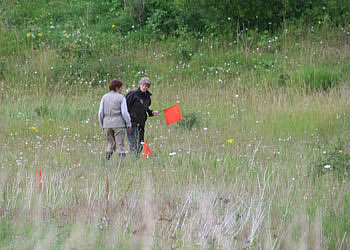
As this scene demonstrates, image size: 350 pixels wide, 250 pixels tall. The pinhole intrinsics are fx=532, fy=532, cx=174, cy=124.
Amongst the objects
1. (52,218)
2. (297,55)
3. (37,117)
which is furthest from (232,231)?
(297,55)

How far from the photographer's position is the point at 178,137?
912cm

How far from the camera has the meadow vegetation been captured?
443 centimetres

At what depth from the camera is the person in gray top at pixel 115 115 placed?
7.71 metres

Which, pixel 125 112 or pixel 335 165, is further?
pixel 125 112

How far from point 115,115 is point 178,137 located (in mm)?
1686

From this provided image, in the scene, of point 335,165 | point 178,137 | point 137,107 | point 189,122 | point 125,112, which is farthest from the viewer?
point 189,122

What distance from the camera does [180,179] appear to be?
20.3ft

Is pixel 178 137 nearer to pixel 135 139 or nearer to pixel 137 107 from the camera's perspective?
pixel 135 139

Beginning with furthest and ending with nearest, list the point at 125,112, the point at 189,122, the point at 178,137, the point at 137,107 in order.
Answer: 1. the point at 189,122
2. the point at 178,137
3. the point at 137,107
4. the point at 125,112

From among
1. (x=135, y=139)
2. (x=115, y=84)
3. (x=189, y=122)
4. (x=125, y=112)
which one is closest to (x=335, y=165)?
(x=125, y=112)

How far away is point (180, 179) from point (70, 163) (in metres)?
1.93

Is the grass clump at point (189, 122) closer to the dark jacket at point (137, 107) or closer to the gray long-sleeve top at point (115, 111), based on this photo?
the dark jacket at point (137, 107)

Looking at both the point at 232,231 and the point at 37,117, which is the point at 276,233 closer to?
the point at 232,231

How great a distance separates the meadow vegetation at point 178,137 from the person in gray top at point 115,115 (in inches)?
15.3
